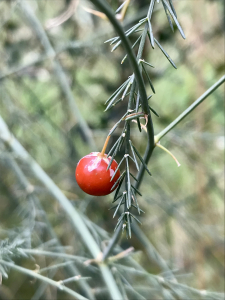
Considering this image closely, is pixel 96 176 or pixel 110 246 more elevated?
pixel 96 176

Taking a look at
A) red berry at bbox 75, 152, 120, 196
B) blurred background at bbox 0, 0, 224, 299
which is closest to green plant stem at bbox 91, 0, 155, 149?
red berry at bbox 75, 152, 120, 196

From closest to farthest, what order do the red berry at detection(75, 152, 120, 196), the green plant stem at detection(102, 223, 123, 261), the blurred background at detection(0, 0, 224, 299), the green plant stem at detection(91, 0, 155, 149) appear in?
1. the green plant stem at detection(91, 0, 155, 149)
2. the red berry at detection(75, 152, 120, 196)
3. the green plant stem at detection(102, 223, 123, 261)
4. the blurred background at detection(0, 0, 224, 299)

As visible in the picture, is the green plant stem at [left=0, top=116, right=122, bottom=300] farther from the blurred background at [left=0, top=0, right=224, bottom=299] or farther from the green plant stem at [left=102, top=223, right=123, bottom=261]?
the blurred background at [left=0, top=0, right=224, bottom=299]

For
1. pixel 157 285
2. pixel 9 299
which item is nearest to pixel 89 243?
pixel 157 285

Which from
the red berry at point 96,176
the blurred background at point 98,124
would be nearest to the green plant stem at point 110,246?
the red berry at point 96,176

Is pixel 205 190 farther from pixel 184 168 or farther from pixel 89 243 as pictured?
pixel 89 243

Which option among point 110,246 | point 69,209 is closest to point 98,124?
point 69,209

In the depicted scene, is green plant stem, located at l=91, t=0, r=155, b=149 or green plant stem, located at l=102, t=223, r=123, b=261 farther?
green plant stem, located at l=102, t=223, r=123, b=261

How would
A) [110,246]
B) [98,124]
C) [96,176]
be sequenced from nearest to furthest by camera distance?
1. [96,176]
2. [110,246]
3. [98,124]

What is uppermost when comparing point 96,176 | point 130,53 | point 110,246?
point 130,53

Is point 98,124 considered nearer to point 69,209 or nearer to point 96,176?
point 69,209
